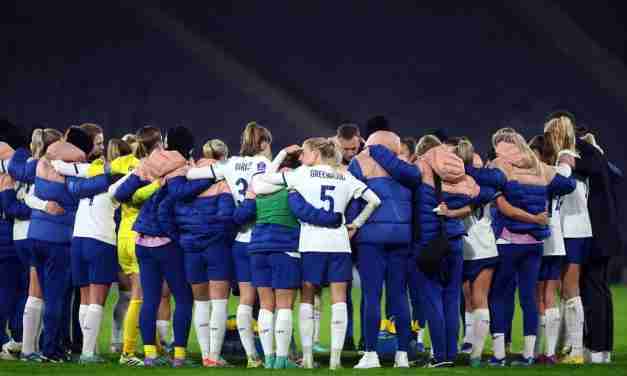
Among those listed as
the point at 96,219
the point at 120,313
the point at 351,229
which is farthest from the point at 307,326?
the point at 120,313

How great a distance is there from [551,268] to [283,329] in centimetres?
240

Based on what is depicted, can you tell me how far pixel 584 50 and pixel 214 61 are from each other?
6.48 metres

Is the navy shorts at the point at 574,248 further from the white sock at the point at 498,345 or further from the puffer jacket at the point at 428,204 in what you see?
the puffer jacket at the point at 428,204

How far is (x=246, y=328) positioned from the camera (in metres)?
10.1

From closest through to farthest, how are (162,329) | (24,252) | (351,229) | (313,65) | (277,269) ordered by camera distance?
(277,269) → (351,229) → (24,252) → (162,329) → (313,65)

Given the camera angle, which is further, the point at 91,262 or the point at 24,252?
the point at 24,252

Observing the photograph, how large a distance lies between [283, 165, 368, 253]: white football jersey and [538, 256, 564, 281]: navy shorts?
1.91 m

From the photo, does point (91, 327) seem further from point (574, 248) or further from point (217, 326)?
point (574, 248)

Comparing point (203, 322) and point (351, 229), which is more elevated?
point (351, 229)

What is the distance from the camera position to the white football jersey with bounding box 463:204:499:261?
1023 cm

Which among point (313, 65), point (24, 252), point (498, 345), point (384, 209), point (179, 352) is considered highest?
point (313, 65)

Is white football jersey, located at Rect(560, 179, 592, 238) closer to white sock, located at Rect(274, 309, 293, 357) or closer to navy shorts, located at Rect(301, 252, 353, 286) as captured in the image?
navy shorts, located at Rect(301, 252, 353, 286)

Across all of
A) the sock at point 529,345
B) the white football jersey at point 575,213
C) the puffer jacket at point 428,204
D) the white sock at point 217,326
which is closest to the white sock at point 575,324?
the sock at point 529,345

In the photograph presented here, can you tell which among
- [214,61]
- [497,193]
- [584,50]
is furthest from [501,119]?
[497,193]
